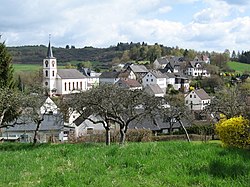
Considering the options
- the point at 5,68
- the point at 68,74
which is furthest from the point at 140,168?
the point at 68,74

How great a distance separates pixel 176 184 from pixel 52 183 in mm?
2223

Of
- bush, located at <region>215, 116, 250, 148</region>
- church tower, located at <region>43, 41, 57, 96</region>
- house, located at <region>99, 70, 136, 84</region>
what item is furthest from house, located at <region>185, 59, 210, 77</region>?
bush, located at <region>215, 116, 250, 148</region>

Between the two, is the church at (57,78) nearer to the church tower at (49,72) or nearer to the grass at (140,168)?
the church tower at (49,72)

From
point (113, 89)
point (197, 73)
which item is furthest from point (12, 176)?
point (197, 73)

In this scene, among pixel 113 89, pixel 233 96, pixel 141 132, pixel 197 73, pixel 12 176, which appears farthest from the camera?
pixel 197 73

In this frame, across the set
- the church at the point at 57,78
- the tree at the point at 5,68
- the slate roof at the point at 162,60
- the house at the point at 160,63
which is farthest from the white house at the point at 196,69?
the tree at the point at 5,68

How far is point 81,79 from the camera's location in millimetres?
112938

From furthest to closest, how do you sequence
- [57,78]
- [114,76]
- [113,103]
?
[114,76] → [57,78] → [113,103]

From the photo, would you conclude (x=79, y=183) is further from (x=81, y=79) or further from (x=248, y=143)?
(x=81, y=79)

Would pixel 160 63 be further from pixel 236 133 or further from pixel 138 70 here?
pixel 236 133

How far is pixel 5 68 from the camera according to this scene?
32312 millimetres

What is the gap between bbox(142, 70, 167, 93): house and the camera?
358 ft

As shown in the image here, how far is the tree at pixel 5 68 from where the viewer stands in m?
32.0

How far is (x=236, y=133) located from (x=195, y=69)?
410 feet
